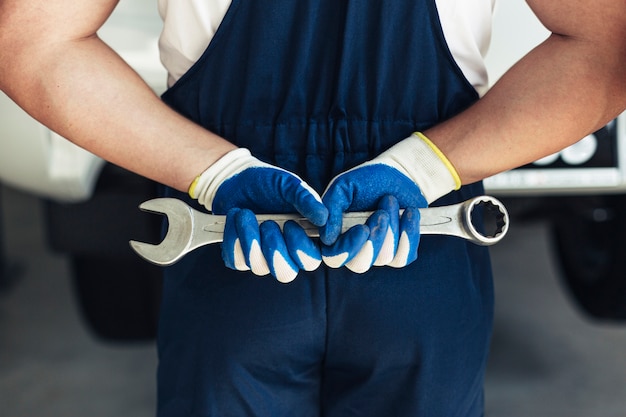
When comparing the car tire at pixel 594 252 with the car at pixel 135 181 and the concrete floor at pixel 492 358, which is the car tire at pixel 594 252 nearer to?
the car at pixel 135 181

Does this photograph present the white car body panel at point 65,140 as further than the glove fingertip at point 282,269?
Yes

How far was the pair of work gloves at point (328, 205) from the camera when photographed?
93 cm

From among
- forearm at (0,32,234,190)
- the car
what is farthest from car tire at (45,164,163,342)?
forearm at (0,32,234,190)

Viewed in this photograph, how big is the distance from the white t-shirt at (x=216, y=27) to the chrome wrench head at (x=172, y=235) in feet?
0.60

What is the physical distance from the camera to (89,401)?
2213mm

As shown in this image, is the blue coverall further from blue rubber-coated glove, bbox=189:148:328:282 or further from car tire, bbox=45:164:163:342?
car tire, bbox=45:164:163:342

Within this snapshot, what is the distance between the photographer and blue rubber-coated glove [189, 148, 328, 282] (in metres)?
0.93

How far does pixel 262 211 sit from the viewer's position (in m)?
1.01

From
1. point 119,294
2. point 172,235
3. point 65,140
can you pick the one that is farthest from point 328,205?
point 119,294

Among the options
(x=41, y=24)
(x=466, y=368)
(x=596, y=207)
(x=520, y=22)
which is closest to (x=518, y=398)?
(x=596, y=207)

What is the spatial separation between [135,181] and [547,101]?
3.38ft

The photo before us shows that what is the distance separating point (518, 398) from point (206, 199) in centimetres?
144

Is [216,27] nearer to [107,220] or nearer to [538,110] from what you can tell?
[538,110]

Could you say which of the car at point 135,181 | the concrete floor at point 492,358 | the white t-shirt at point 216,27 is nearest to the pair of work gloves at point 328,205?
the white t-shirt at point 216,27
